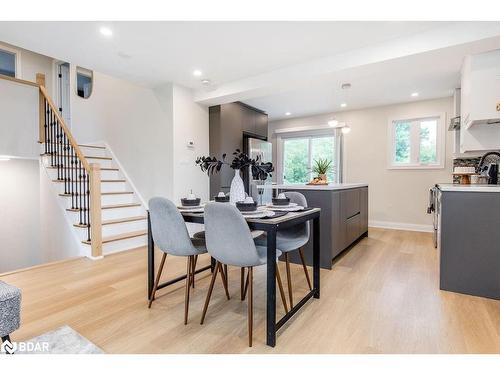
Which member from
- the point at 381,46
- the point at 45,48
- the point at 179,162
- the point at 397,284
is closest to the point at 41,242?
the point at 179,162

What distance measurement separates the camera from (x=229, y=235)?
1.69 m

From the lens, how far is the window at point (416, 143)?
504 centimetres

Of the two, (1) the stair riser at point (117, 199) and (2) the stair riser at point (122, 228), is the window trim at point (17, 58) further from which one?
(2) the stair riser at point (122, 228)

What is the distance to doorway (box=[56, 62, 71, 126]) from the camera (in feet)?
19.3

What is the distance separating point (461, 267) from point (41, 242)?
18.6 feet

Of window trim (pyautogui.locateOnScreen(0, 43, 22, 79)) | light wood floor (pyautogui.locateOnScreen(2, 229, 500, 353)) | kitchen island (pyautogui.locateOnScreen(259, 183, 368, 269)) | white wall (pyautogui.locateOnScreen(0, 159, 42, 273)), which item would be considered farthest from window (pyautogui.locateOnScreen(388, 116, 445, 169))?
window trim (pyautogui.locateOnScreen(0, 43, 22, 79))

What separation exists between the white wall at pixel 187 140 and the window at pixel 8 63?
12.6 feet

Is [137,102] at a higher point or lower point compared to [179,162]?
higher

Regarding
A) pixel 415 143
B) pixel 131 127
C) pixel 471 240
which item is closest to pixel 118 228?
pixel 131 127

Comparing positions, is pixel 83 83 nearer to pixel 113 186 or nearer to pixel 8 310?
pixel 113 186

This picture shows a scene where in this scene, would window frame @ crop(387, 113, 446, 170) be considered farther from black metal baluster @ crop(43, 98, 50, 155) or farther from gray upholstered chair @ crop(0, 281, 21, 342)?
black metal baluster @ crop(43, 98, 50, 155)

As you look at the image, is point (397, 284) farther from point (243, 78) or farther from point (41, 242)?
point (41, 242)

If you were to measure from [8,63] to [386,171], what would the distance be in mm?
7642
